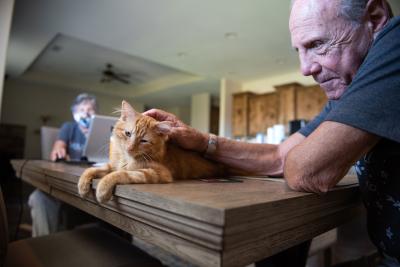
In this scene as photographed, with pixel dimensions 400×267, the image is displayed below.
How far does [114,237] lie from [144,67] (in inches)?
216

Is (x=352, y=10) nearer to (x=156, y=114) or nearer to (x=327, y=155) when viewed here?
(x=327, y=155)

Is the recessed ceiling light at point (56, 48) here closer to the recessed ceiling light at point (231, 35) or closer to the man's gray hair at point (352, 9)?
the recessed ceiling light at point (231, 35)

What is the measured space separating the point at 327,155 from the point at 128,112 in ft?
1.83

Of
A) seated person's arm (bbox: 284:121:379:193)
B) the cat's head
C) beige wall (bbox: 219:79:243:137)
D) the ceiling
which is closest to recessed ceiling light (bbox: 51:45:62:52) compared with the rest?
the ceiling

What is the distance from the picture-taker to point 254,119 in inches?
225

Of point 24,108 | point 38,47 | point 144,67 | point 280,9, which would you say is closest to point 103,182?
point 280,9

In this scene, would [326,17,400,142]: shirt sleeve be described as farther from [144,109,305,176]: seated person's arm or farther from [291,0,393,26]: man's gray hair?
[144,109,305,176]: seated person's arm

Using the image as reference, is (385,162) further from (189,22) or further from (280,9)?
(189,22)

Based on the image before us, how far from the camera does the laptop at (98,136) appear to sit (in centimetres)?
155

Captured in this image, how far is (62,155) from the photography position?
2.05 meters

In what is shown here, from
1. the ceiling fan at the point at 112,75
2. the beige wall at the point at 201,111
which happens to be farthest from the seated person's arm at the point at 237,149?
the beige wall at the point at 201,111

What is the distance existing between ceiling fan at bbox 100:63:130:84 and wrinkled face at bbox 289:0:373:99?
581cm

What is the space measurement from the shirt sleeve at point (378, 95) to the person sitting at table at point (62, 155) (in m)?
1.76

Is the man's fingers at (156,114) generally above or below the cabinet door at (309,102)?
below
